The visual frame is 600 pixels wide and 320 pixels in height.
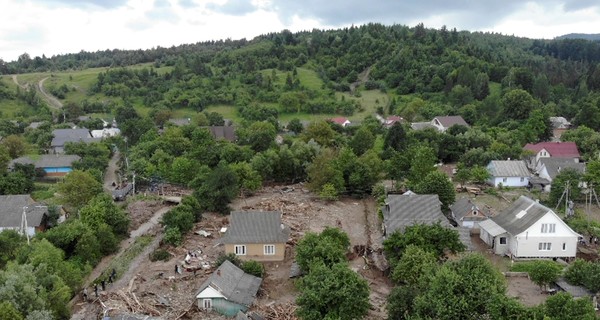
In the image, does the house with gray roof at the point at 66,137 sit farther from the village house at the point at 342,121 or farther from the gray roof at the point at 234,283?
the gray roof at the point at 234,283

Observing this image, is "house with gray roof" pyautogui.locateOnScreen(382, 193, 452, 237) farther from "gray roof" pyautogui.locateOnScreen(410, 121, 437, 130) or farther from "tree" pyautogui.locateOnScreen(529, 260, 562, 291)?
"gray roof" pyautogui.locateOnScreen(410, 121, 437, 130)

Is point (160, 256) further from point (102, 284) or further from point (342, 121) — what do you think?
point (342, 121)

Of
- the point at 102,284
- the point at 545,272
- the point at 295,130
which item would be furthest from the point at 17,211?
the point at 295,130

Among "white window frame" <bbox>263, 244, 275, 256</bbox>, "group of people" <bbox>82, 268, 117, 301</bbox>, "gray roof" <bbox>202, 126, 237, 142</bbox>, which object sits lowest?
"group of people" <bbox>82, 268, 117, 301</bbox>

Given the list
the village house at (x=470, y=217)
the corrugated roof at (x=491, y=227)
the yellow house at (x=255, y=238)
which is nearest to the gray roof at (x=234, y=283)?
the yellow house at (x=255, y=238)

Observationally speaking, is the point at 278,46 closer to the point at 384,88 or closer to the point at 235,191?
the point at 384,88

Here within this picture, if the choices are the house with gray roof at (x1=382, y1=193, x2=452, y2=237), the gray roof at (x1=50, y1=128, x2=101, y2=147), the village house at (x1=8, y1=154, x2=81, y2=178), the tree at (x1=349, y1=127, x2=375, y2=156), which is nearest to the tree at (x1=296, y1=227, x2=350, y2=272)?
the house with gray roof at (x1=382, y1=193, x2=452, y2=237)

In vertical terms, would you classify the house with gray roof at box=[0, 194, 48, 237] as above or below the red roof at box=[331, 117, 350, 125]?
below
